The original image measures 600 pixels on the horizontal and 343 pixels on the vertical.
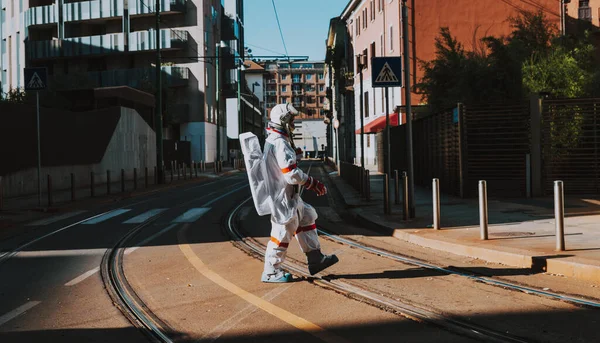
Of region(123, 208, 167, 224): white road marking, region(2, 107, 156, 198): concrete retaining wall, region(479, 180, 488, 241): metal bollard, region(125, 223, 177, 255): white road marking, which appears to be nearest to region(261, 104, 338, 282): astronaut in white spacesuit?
region(479, 180, 488, 241): metal bollard

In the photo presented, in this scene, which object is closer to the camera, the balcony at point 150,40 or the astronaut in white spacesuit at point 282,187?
the astronaut in white spacesuit at point 282,187

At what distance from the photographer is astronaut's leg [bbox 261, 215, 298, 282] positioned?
21.6ft

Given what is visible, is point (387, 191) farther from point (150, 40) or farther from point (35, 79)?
point (150, 40)

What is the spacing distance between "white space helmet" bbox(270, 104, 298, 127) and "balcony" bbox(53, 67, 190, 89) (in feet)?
149

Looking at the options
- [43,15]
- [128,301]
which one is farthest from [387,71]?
[43,15]

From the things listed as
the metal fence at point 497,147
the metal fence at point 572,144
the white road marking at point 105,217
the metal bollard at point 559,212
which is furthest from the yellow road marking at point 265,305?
the metal fence at point 572,144

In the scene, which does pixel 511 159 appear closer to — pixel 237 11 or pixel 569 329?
pixel 569 329

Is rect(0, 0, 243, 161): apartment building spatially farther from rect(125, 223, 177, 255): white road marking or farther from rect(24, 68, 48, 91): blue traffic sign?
rect(125, 223, 177, 255): white road marking

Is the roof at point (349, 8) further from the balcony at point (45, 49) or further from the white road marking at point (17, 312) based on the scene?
the white road marking at point (17, 312)

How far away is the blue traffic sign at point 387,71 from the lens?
42.2ft

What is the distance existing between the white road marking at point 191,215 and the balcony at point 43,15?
44.2m

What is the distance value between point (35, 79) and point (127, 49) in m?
39.4

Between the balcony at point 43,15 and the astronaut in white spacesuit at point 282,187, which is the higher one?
the balcony at point 43,15

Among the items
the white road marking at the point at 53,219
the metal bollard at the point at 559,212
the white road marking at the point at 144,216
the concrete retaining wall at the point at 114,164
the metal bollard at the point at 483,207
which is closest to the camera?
the metal bollard at the point at 559,212
